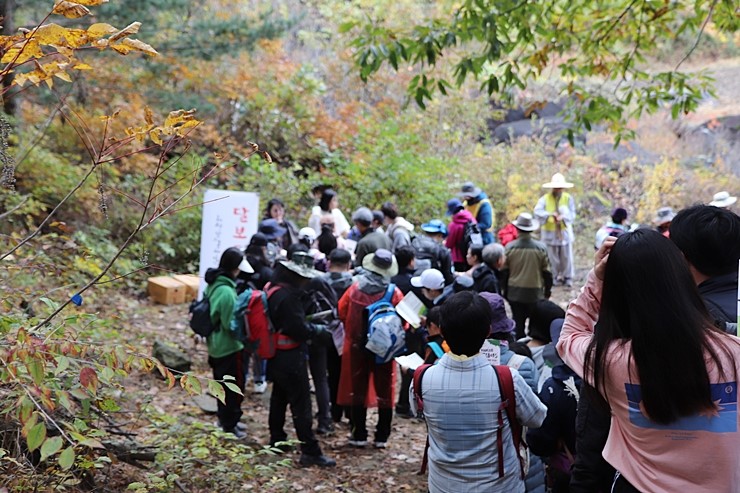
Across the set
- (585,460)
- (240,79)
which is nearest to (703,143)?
(240,79)

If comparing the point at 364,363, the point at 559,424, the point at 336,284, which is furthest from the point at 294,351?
the point at 559,424

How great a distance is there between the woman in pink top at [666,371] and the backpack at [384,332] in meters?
3.49

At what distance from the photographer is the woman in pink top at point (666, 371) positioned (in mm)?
2197

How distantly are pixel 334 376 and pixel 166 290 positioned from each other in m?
4.49

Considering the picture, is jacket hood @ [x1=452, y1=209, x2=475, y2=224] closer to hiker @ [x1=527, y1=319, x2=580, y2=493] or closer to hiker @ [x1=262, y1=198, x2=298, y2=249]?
hiker @ [x1=262, y1=198, x2=298, y2=249]

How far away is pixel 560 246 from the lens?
12.0 m

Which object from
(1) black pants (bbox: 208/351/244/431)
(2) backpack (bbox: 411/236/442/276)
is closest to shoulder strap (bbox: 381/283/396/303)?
(1) black pants (bbox: 208/351/244/431)

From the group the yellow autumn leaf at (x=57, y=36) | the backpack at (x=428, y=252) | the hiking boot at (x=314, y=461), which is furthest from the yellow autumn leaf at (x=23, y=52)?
the backpack at (x=428, y=252)

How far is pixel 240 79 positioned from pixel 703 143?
46.4 feet

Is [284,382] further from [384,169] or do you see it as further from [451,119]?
[451,119]

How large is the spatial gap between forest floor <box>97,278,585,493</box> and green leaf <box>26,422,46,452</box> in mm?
1884

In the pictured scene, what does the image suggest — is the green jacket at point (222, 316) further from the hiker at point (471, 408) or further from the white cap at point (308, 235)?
the hiker at point (471, 408)

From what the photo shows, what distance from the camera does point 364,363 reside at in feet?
20.4

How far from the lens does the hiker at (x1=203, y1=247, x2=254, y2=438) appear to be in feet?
19.5
